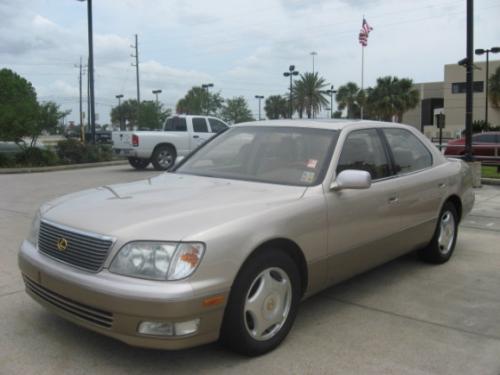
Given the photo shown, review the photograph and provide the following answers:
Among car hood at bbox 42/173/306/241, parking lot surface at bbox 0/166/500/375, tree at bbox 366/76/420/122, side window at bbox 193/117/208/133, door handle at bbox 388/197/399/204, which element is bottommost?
parking lot surface at bbox 0/166/500/375

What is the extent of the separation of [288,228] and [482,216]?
6330 millimetres

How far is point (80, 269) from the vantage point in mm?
3291

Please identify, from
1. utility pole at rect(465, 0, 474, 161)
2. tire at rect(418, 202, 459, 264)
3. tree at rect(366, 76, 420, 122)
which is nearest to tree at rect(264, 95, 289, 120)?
tree at rect(366, 76, 420, 122)

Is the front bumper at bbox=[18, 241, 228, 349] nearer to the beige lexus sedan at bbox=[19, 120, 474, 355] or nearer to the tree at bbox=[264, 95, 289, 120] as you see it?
the beige lexus sedan at bbox=[19, 120, 474, 355]

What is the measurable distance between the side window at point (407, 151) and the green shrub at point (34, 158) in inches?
633

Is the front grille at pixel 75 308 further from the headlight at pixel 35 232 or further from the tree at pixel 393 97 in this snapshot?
the tree at pixel 393 97

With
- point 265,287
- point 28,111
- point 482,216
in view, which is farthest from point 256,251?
point 28,111

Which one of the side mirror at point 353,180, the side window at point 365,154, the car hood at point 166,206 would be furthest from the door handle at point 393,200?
the car hood at point 166,206

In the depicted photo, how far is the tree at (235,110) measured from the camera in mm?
66562

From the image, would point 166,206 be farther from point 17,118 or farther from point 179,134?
point 17,118

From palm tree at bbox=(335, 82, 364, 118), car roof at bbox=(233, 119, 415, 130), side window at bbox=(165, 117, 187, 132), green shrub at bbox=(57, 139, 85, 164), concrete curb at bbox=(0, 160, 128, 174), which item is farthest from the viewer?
palm tree at bbox=(335, 82, 364, 118)

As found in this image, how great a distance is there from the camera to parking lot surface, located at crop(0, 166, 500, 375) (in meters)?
3.43

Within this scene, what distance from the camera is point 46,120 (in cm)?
1952

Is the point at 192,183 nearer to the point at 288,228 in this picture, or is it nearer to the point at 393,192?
the point at 288,228
